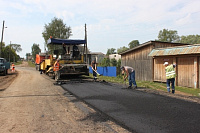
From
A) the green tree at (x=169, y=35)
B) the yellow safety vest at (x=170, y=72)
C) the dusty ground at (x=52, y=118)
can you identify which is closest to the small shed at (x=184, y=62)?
the yellow safety vest at (x=170, y=72)

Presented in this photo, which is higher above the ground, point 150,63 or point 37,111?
point 150,63

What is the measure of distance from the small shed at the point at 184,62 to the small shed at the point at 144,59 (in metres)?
1.06

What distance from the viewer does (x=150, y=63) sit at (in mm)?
14734

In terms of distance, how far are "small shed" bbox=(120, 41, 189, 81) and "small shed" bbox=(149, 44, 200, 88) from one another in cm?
106

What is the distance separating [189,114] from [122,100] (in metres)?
2.14

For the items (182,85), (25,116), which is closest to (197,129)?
(25,116)

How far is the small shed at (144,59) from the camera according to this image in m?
14.7

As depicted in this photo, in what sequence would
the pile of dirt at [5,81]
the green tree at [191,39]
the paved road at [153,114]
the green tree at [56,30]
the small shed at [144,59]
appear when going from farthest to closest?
the green tree at [191,39]
the green tree at [56,30]
the small shed at [144,59]
the pile of dirt at [5,81]
the paved road at [153,114]

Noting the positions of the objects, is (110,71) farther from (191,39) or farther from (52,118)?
(191,39)

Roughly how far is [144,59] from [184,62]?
164 inches

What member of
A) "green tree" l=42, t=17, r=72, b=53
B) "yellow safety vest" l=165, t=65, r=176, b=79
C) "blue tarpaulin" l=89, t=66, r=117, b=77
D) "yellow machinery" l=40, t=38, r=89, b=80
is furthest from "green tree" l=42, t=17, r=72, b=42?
"yellow safety vest" l=165, t=65, r=176, b=79

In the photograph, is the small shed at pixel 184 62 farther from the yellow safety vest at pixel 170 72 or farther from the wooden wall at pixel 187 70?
the yellow safety vest at pixel 170 72

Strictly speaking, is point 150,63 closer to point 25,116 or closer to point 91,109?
point 91,109

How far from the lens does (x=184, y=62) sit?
38.3ft
